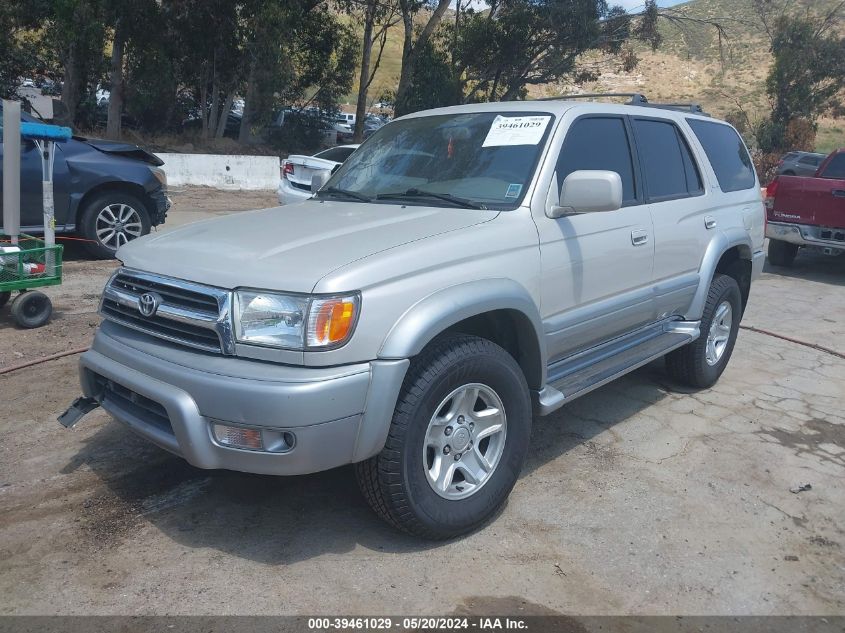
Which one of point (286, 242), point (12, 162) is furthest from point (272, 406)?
point (12, 162)

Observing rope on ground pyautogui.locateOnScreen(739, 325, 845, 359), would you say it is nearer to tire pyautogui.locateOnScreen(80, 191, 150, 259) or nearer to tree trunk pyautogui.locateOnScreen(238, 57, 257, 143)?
tire pyautogui.locateOnScreen(80, 191, 150, 259)

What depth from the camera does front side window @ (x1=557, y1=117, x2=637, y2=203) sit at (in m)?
4.15

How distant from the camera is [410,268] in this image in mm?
3174

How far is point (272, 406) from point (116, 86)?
66.1 ft

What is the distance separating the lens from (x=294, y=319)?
2.97 metres

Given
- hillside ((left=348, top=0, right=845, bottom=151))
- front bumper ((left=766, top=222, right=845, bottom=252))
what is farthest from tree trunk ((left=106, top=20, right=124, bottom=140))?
hillside ((left=348, top=0, right=845, bottom=151))

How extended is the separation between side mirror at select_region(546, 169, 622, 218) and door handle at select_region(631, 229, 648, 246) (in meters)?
0.71

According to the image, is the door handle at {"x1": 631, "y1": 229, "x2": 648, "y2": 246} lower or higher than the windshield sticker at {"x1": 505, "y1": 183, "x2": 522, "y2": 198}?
lower

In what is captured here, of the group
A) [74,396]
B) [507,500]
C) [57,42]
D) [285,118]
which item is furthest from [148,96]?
[507,500]

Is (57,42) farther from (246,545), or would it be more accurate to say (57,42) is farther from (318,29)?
(246,545)

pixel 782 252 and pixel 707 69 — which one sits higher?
pixel 707 69

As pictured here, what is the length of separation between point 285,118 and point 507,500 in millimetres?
23797

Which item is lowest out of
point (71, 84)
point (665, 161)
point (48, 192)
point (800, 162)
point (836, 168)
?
point (48, 192)

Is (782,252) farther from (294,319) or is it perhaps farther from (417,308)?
(294,319)
